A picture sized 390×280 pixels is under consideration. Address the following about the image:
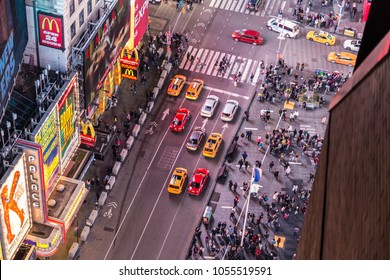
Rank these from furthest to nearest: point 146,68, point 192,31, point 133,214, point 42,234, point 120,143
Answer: point 192,31 → point 146,68 → point 120,143 → point 133,214 → point 42,234

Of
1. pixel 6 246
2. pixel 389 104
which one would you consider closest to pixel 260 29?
pixel 6 246

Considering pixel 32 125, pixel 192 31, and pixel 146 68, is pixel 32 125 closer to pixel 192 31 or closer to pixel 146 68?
pixel 146 68

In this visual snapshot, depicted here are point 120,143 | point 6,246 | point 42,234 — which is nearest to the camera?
point 6,246

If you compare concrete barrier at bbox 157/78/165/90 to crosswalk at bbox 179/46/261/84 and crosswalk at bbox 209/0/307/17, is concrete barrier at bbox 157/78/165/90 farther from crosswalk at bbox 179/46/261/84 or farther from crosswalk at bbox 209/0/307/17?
crosswalk at bbox 209/0/307/17

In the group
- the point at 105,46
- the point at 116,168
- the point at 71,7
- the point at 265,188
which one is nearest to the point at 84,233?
the point at 116,168

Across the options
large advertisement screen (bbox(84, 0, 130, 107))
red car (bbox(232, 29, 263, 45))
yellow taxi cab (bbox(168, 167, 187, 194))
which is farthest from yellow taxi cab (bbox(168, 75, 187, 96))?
yellow taxi cab (bbox(168, 167, 187, 194))

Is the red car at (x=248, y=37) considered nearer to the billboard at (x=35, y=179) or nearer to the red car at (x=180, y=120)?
the red car at (x=180, y=120)

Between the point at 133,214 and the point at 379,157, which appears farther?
the point at 133,214
